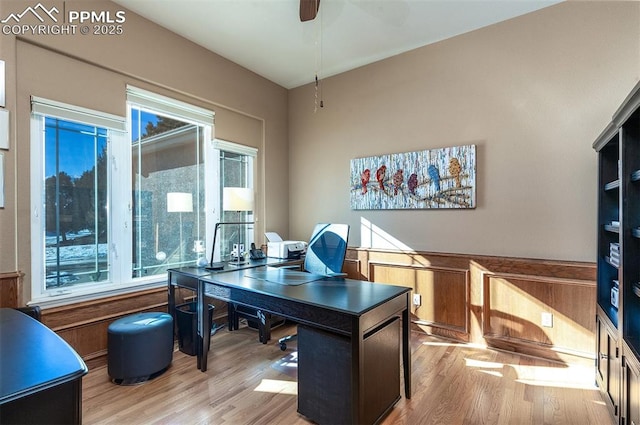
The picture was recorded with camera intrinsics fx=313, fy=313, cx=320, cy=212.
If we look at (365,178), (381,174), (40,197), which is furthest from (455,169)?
(40,197)

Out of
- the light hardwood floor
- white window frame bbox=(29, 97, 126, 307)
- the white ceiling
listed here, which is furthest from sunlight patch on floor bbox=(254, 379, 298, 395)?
the white ceiling

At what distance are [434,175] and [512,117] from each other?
2.82ft

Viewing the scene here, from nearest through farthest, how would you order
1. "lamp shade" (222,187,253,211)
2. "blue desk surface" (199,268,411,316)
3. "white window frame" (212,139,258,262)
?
"blue desk surface" (199,268,411,316)
"lamp shade" (222,187,253,211)
"white window frame" (212,139,258,262)

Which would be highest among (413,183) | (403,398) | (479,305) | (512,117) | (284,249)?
(512,117)

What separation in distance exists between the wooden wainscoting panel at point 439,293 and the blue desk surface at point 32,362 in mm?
2979

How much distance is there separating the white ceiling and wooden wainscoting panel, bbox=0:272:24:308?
92.8 inches

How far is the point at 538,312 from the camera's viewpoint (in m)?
2.77

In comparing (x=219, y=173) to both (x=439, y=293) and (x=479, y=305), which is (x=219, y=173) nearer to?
(x=439, y=293)

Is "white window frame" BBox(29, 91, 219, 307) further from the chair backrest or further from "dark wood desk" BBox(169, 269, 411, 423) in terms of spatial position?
the chair backrest

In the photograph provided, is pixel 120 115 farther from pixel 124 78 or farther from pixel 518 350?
pixel 518 350

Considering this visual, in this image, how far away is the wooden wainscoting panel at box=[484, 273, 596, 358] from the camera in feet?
8.50

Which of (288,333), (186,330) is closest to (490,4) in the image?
(288,333)

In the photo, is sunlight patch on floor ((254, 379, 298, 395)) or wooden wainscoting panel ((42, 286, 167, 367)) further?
Result: wooden wainscoting panel ((42, 286, 167, 367))

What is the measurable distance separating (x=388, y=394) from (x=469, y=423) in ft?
1.66
